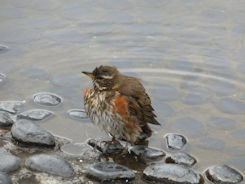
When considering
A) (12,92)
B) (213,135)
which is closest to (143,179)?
(213,135)

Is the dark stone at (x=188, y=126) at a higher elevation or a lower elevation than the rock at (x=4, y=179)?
lower

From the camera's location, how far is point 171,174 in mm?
5961

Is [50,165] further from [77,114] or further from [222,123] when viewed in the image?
[222,123]

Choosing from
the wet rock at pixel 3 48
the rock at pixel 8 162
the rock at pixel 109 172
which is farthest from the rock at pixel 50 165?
the wet rock at pixel 3 48

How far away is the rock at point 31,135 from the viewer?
21.7ft

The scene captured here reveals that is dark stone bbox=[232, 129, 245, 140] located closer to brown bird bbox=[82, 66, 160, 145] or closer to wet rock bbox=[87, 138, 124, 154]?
brown bird bbox=[82, 66, 160, 145]

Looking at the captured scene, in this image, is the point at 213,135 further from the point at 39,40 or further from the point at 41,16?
the point at 41,16

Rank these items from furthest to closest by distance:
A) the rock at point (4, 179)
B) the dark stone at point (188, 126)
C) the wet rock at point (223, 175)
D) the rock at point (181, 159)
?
the dark stone at point (188, 126) → the rock at point (181, 159) → the wet rock at point (223, 175) → the rock at point (4, 179)

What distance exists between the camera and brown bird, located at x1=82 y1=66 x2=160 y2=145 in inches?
258

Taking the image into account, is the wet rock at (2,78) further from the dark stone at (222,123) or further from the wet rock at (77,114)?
the dark stone at (222,123)

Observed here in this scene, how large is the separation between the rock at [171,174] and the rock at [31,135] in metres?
1.44

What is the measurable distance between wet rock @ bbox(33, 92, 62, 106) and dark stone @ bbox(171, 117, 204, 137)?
6.24 feet

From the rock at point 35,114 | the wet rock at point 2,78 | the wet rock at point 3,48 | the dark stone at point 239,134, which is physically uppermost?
the wet rock at point 3,48

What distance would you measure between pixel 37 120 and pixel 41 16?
13.1 ft
